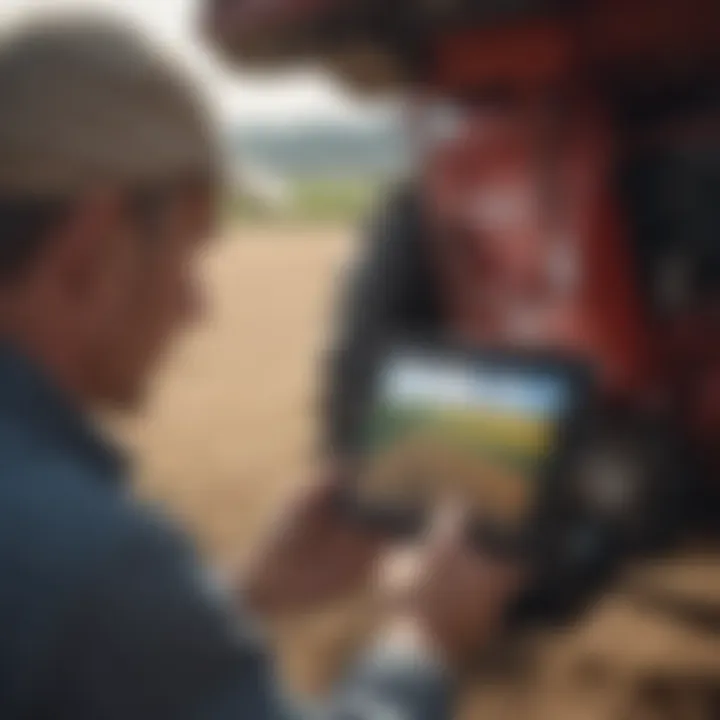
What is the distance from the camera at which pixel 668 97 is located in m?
0.85

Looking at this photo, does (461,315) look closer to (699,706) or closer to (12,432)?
(699,706)

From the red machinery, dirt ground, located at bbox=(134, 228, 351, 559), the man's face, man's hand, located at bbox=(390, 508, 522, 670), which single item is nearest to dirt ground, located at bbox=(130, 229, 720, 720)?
dirt ground, located at bbox=(134, 228, 351, 559)

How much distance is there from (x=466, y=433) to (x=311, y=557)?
9 cm

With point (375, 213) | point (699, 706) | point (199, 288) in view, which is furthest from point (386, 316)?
point (199, 288)

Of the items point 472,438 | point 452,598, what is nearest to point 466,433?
point 472,438

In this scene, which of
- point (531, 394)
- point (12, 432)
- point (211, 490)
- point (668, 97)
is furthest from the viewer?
point (211, 490)

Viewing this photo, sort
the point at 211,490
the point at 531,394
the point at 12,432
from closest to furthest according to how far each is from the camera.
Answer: the point at 12,432 → the point at 531,394 → the point at 211,490

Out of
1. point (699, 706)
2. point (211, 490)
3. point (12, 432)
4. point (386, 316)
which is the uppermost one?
point (386, 316)

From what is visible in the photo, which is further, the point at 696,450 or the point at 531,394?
the point at 696,450

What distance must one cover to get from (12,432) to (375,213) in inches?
20.3

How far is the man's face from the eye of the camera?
1.69 feet

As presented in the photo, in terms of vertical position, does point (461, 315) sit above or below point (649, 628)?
above

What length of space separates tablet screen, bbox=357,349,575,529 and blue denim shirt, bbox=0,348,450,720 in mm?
254

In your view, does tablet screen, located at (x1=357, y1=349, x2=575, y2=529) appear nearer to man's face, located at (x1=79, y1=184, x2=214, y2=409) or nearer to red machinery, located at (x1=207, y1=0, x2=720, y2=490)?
red machinery, located at (x1=207, y1=0, x2=720, y2=490)
